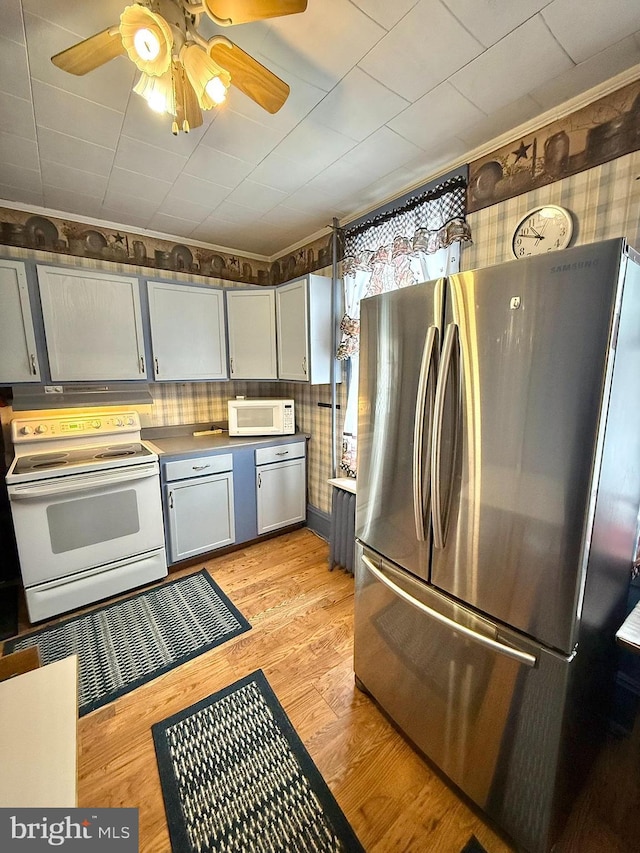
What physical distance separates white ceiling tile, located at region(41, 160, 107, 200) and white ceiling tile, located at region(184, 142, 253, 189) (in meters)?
0.56

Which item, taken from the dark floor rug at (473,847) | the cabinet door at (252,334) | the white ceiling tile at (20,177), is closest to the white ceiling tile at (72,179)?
the white ceiling tile at (20,177)

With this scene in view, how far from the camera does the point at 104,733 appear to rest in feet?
4.75

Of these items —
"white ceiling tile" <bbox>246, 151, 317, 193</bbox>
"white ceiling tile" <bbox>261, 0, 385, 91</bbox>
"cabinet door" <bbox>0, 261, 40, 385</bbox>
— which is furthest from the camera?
"cabinet door" <bbox>0, 261, 40, 385</bbox>

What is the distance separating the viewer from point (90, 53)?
38.7 inches

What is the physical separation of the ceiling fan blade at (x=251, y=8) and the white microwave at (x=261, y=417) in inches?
87.4

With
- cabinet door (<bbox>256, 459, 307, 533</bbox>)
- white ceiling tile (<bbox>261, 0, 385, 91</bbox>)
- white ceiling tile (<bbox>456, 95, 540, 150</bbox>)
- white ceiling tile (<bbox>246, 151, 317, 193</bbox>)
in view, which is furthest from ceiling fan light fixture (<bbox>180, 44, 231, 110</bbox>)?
cabinet door (<bbox>256, 459, 307, 533</bbox>)

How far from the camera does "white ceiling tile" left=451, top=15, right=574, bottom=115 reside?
113cm

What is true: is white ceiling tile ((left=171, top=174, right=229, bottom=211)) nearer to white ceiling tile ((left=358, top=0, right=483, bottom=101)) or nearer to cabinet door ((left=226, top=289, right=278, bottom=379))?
cabinet door ((left=226, top=289, right=278, bottom=379))

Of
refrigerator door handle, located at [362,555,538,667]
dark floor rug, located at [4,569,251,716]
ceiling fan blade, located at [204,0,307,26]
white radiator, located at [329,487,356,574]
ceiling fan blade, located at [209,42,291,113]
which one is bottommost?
dark floor rug, located at [4,569,251,716]

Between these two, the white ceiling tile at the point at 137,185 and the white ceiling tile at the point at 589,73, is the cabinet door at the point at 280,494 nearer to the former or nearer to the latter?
the white ceiling tile at the point at 137,185

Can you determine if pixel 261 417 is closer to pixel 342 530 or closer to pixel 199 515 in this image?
pixel 199 515

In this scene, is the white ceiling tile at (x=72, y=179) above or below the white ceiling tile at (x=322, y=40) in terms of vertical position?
above

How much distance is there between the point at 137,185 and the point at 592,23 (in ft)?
7.14

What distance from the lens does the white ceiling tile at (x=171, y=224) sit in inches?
98.3
